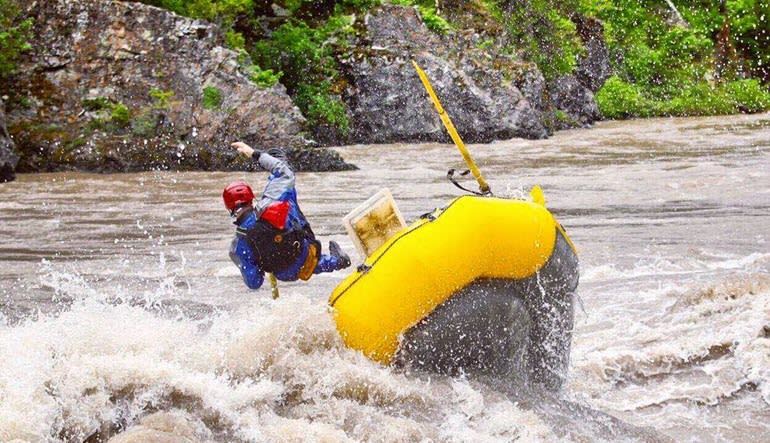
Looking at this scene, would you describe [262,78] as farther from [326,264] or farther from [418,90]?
[326,264]

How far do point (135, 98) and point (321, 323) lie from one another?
10.5 meters

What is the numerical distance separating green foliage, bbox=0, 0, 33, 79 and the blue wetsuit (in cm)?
1032

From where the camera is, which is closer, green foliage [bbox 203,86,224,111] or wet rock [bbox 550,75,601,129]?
green foliage [bbox 203,86,224,111]

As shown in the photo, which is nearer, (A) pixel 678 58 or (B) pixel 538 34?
(B) pixel 538 34

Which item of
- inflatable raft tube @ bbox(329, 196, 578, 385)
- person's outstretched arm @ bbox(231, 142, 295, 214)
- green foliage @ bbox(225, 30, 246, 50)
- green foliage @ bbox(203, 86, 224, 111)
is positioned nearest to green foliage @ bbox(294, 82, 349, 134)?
green foliage @ bbox(225, 30, 246, 50)

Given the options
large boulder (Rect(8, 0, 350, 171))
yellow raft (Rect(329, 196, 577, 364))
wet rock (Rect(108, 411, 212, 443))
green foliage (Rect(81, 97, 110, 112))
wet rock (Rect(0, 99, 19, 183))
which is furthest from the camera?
green foliage (Rect(81, 97, 110, 112))

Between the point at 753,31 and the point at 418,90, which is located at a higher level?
the point at 418,90

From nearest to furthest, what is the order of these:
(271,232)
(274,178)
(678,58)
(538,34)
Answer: (271,232) → (274,178) → (538,34) → (678,58)

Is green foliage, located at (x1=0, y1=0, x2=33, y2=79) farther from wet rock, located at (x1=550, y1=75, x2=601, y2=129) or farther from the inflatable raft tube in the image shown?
wet rock, located at (x1=550, y1=75, x2=601, y2=129)

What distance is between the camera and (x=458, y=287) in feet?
15.8

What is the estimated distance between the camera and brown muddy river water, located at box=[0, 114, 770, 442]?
4234 millimetres

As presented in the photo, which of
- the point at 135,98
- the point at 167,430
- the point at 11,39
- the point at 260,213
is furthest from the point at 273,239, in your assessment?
the point at 11,39

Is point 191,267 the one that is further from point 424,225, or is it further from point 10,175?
point 10,175

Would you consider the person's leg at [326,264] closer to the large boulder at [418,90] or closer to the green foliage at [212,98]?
the green foliage at [212,98]
